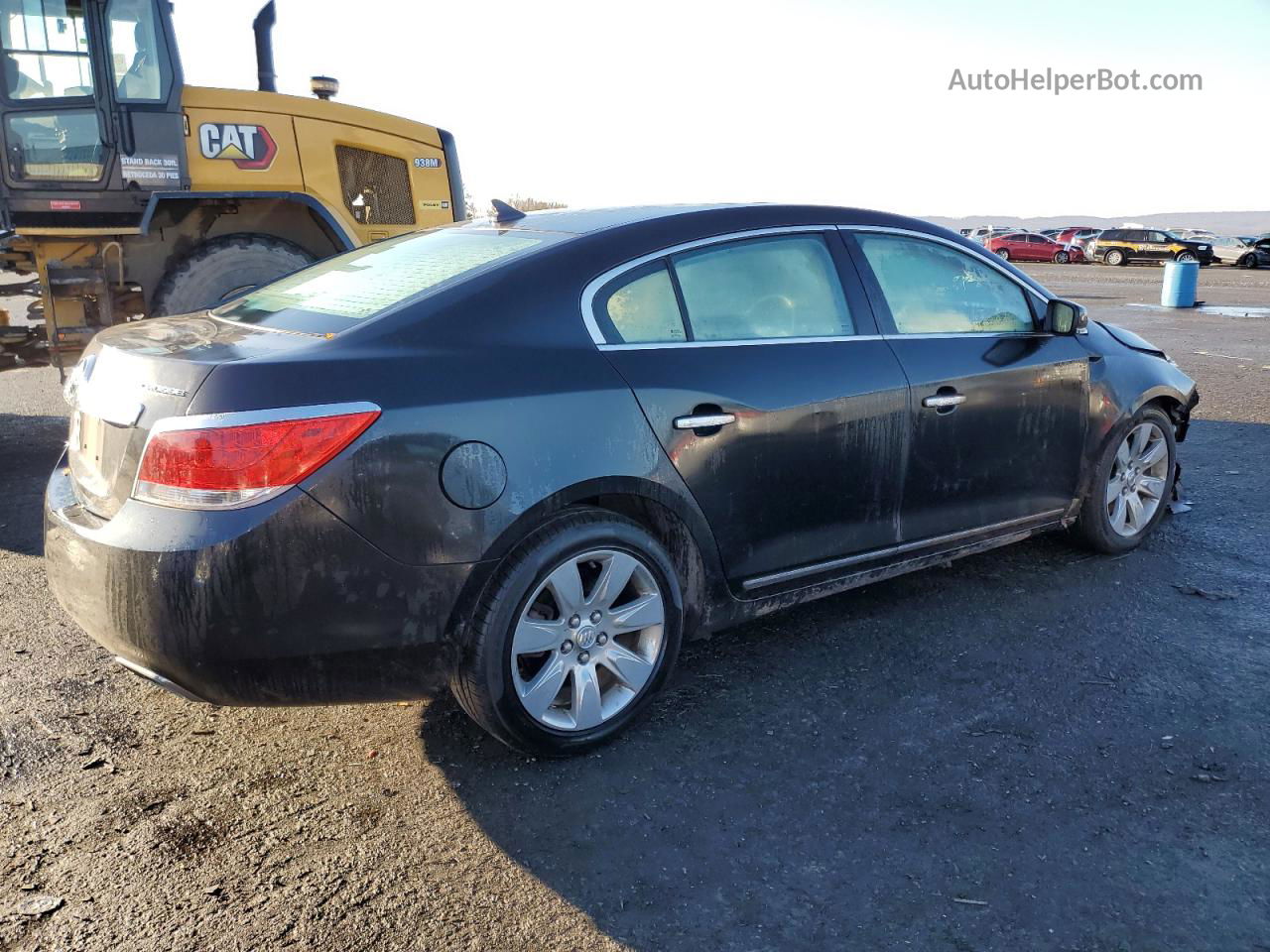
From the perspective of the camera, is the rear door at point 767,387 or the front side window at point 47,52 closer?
the rear door at point 767,387

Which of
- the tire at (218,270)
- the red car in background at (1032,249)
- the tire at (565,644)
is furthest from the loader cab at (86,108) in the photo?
the red car in background at (1032,249)

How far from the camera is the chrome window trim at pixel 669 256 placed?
323 centimetres

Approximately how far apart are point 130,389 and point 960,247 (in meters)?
3.16

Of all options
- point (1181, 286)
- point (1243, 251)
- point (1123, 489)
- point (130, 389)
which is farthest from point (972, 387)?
point (1243, 251)

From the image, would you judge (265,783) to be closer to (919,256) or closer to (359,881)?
(359,881)

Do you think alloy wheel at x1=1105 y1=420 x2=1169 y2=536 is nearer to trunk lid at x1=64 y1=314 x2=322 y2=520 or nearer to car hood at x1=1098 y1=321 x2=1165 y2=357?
car hood at x1=1098 y1=321 x2=1165 y2=357

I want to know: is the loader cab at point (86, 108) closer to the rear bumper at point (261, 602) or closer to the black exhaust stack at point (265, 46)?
the black exhaust stack at point (265, 46)

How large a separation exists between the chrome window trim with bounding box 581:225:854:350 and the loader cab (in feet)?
15.9

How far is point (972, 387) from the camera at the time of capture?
4.12 meters

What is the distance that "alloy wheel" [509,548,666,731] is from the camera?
10.1 ft

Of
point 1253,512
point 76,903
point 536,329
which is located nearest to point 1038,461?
point 1253,512

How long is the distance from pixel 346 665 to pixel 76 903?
823 mm

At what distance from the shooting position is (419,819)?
2881 mm

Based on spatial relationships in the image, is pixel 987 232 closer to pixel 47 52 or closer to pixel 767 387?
pixel 47 52
